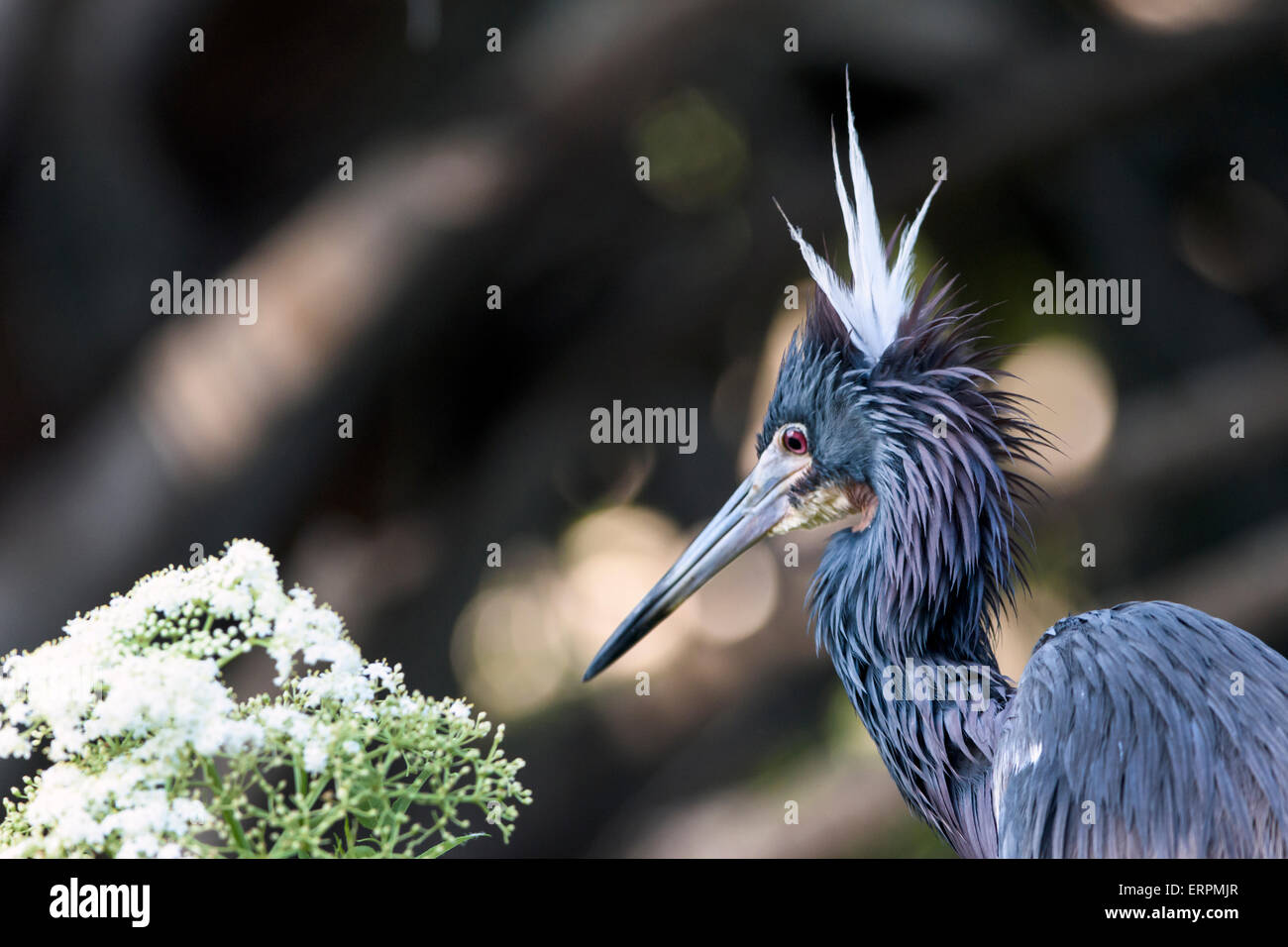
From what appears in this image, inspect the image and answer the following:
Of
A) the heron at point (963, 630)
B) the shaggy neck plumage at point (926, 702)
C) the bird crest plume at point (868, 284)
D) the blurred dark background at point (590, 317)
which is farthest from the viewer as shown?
the blurred dark background at point (590, 317)

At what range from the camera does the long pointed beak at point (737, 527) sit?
1.63 metres

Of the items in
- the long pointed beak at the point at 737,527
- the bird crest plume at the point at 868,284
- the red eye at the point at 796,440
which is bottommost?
the long pointed beak at the point at 737,527

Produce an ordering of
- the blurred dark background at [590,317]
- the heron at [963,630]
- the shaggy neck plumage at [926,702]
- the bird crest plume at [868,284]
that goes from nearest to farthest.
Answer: the heron at [963,630] < the shaggy neck plumage at [926,702] < the bird crest plume at [868,284] < the blurred dark background at [590,317]

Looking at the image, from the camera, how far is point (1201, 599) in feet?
12.7

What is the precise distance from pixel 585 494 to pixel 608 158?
1.24 meters

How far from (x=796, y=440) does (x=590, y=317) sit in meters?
2.96

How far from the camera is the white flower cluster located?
789mm

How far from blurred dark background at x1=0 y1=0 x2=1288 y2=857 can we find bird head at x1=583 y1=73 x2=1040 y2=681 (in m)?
1.90

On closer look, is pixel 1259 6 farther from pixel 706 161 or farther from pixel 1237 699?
pixel 1237 699

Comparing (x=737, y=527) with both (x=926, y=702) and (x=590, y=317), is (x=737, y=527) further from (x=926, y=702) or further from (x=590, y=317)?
(x=590, y=317)

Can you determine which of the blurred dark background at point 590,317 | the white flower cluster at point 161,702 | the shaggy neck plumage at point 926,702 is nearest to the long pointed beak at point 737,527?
the shaggy neck plumage at point 926,702

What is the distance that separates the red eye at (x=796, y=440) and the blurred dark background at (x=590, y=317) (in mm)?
1914

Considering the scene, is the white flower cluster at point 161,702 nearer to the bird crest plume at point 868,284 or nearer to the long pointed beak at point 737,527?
the long pointed beak at point 737,527

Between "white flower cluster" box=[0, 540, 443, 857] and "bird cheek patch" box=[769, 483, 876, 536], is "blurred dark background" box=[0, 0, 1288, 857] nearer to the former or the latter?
"bird cheek patch" box=[769, 483, 876, 536]
